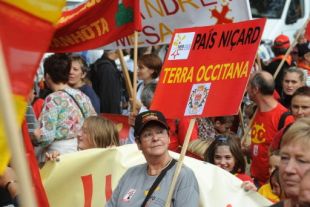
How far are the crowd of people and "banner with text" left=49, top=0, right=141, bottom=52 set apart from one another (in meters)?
0.41

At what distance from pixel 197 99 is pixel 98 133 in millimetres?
1200

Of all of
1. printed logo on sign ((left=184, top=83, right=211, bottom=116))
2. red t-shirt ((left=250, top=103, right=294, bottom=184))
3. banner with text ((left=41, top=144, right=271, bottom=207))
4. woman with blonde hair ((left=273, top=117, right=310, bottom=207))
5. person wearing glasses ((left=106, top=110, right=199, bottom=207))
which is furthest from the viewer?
red t-shirt ((left=250, top=103, right=294, bottom=184))

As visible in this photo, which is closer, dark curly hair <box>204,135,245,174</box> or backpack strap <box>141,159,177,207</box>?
backpack strap <box>141,159,177,207</box>

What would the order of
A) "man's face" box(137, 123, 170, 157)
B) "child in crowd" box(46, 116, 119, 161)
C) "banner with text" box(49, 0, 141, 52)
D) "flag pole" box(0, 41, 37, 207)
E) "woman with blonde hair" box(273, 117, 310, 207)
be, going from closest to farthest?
"flag pole" box(0, 41, 37, 207), "woman with blonde hair" box(273, 117, 310, 207), "man's face" box(137, 123, 170, 157), "child in crowd" box(46, 116, 119, 161), "banner with text" box(49, 0, 141, 52)

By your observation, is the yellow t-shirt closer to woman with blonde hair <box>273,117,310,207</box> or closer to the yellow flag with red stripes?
woman with blonde hair <box>273,117,310,207</box>

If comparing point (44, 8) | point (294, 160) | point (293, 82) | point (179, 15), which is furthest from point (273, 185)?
point (293, 82)

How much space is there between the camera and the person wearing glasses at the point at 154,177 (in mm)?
5098

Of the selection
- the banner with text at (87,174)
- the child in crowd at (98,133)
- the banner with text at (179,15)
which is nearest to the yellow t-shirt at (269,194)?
the banner with text at (87,174)

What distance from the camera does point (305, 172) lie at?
335 cm

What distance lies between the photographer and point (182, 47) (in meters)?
5.97

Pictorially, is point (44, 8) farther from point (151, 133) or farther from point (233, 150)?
point (233, 150)

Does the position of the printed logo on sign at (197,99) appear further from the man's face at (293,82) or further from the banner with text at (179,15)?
the man's face at (293,82)

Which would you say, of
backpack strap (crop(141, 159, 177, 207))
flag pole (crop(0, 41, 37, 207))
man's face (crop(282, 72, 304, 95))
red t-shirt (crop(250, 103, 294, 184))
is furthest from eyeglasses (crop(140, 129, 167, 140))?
man's face (crop(282, 72, 304, 95))

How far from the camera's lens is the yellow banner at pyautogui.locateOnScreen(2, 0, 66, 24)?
315 centimetres
